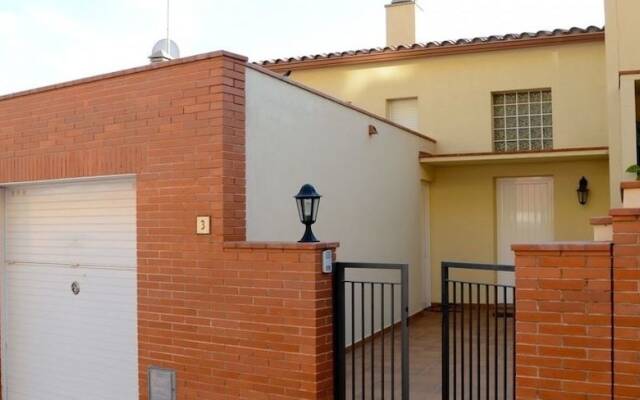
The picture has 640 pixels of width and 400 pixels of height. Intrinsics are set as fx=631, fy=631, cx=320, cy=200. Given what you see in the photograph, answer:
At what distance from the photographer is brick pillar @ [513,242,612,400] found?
406 cm

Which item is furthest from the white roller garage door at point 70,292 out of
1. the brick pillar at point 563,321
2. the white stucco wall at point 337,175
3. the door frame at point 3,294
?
the brick pillar at point 563,321

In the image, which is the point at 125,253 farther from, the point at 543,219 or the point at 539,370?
the point at 543,219

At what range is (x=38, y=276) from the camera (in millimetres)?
7598

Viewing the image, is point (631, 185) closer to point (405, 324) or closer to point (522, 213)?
point (405, 324)

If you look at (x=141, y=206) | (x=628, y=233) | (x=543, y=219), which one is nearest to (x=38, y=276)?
(x=141, y=206)

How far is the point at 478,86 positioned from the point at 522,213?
2.53 metres

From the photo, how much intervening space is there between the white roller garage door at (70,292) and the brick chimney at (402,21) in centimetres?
875

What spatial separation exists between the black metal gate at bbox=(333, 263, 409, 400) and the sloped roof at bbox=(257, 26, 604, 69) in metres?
4.75

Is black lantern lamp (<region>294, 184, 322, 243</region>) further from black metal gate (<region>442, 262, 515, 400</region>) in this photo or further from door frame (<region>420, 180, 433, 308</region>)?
door frame (<region>420, 180, 433, 308</region>)

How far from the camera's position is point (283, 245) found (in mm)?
5199

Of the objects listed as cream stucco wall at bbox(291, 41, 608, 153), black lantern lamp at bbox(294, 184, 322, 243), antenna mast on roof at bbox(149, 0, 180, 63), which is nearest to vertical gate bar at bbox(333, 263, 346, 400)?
black lantern lamp at bbox(294, 184, 322, 243)

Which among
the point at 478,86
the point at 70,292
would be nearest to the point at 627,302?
the point at 70,292

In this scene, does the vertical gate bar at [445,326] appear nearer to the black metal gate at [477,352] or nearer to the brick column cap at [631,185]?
the black metal gate at [477,352]

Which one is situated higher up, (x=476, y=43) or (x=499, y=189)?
(x=476, y=43)
